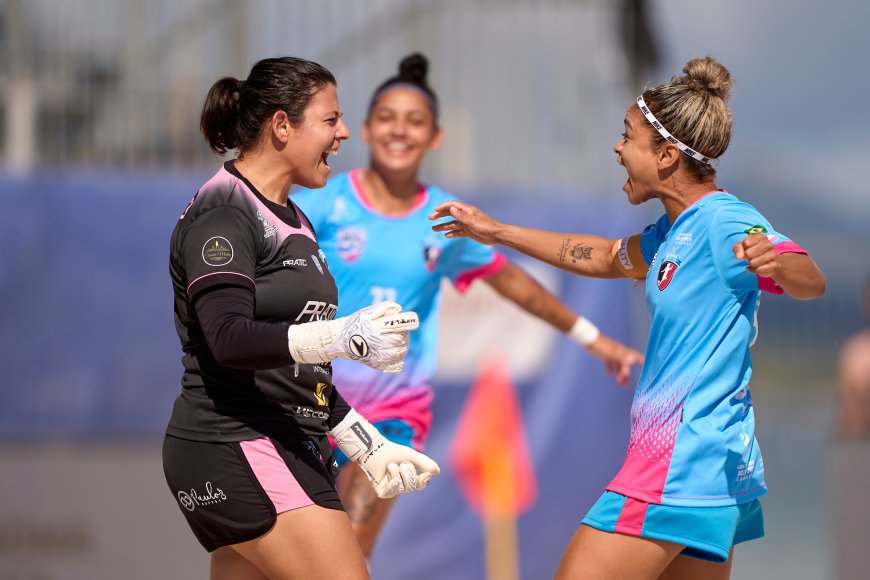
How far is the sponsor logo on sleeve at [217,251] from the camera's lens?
266 cm

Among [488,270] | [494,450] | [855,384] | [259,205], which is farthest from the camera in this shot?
[855,384]

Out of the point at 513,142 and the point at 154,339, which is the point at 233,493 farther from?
the point at 513,142

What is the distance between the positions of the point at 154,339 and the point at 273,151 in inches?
149

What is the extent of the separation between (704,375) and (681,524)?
15.2 inches

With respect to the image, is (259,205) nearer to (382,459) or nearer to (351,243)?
(382,459)

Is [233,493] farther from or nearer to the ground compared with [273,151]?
nearer to the ground

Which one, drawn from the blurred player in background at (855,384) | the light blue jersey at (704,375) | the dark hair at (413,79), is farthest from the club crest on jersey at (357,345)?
the blurred player in background at (855,384)

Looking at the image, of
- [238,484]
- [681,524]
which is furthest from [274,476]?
[681,524]

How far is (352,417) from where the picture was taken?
10.5 feet

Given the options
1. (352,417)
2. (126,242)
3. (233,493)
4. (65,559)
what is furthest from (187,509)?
(126,242)

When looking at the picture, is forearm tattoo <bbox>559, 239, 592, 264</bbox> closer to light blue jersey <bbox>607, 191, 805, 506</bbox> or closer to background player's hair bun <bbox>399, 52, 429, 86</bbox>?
light blue jersey <bbox>607, 191, 805, 506</bbox>

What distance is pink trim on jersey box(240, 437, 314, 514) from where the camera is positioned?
9.12 feet

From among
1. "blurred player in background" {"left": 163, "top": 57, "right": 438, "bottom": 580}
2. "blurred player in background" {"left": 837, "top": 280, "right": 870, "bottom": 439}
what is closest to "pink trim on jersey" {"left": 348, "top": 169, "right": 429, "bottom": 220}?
"blurred player in background" {"left": 163, "top": 57, "right": 438, "bottom": 580}

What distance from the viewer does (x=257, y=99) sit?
301 cm
